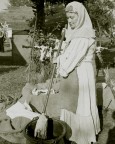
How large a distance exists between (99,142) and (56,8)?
9.67m

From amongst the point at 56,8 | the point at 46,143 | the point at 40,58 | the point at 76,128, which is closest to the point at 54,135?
the point at 76,128

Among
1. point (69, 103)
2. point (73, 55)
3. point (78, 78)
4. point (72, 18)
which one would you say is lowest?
point (69, 103)

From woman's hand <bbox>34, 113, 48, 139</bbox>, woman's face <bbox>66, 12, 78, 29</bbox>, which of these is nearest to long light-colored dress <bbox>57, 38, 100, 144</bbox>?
woman's face <bbox>66, 12, 78, 29</bbox>

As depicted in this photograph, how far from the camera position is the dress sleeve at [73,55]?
383cm

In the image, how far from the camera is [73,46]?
3.87 m

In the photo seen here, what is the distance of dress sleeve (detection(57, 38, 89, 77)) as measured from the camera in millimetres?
3834

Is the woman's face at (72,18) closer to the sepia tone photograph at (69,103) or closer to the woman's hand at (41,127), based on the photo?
the sepia tone photograph at (69,103)

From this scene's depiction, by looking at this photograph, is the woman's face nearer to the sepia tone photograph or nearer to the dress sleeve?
the sepia tone photograph

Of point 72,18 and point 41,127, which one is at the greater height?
point 72,18

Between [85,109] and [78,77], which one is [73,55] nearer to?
[78,77]

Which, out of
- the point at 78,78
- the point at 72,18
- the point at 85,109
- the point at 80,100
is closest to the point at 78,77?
the point at 78,78

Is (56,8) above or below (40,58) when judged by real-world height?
above

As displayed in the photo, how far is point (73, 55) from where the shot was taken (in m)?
3.83

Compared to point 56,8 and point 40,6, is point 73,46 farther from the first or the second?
point 56,8
